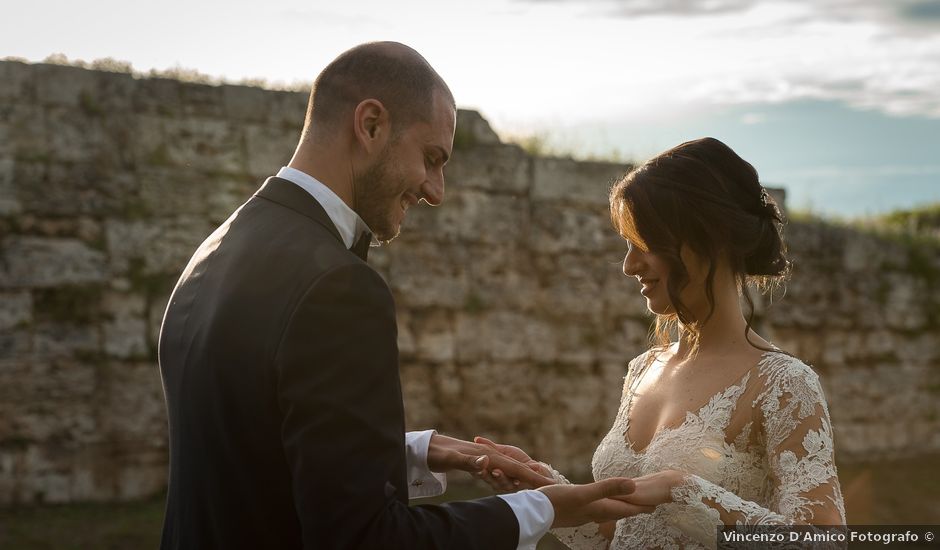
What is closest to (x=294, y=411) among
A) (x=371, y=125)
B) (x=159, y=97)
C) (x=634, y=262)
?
(x=371, y=125)

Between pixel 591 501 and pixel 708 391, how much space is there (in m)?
0.71

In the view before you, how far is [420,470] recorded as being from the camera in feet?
9.55

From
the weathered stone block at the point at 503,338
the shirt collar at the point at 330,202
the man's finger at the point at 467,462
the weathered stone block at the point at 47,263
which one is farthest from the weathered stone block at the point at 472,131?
Answer: the shirt collar at the point at 330,202

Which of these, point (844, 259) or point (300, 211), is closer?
point (300, 211)

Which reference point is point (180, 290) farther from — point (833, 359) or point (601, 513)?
point (833, 359)

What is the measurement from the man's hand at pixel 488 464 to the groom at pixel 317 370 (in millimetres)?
367

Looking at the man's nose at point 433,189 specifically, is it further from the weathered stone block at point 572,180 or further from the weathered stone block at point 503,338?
the weathered stone block at point 572,180

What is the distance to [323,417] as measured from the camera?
72.6 inches

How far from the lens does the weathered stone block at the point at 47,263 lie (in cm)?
622

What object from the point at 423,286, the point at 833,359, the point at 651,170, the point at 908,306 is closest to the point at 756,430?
the point at 651,170

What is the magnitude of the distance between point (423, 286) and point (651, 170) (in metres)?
4.56

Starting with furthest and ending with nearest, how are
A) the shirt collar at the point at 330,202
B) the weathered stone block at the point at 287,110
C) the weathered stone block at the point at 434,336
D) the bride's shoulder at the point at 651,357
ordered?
1. the weathered stone block at the point at 434,336
2. the weathered stone block at the point at 287,110
3. the bride's shoulder at the point at 651,357
4. the shirt collar at the point at 330,202

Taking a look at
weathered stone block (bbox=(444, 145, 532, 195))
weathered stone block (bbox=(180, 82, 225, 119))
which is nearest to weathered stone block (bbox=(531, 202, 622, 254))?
weathered stone block (bbox=(444, 145, 532, 195))

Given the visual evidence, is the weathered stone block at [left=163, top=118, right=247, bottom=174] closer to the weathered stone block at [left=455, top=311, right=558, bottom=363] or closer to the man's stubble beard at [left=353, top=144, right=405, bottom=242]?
the weathered stone block at [left=455, top=311, right=558, bottom=363]
